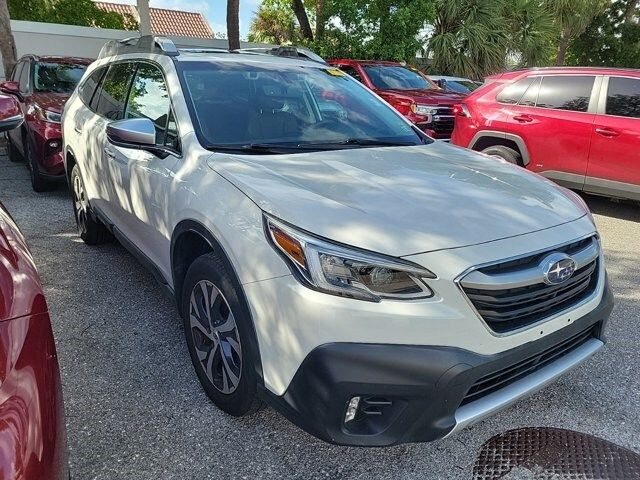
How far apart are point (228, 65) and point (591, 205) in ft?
18.2

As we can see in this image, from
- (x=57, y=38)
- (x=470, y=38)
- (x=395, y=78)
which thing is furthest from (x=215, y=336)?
(x=470, y=38)

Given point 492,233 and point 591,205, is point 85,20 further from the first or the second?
point 492,233

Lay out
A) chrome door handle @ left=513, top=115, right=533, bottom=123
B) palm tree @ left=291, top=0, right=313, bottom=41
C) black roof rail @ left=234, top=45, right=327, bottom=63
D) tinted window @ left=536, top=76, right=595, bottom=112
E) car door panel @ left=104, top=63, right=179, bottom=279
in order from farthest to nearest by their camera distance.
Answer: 1. palm tree @ left=291, top=0, right=313, bottom=41
2. chrome door handle @ left=513, top=115, right=533, bottom=123
3. tinted window @ left=536, top=76, right=595, bottom=112
4. black roof rail @ left=234, top=45, right=327, bottom=63
5. car door panel @ left=104, top=63, right=179, bottom=279

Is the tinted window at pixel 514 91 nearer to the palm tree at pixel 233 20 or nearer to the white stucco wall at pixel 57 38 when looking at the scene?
the palm tree at pixel 233 20

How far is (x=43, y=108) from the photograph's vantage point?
20.1 feet

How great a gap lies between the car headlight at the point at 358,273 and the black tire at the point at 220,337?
1.26 ft

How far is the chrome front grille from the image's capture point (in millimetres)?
1922

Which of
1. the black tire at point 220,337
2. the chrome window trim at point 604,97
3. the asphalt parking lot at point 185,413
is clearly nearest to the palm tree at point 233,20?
the chrome window trim at point 604,97

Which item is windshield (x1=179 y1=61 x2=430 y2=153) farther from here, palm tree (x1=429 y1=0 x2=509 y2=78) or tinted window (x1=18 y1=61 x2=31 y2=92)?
palm tree (x1=429 y1=0 x2=509 y2=78)

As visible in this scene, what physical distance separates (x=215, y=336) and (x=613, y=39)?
26.4 metres

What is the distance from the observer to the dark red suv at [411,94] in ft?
27.0

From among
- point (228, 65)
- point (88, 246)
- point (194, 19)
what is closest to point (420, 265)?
point (228, 65)

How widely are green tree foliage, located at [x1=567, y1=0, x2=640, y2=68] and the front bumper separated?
1001 inches

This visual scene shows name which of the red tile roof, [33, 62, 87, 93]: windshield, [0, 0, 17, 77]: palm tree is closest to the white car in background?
[33, 62, 87, 93]: windshield
